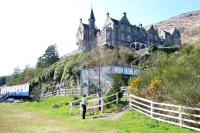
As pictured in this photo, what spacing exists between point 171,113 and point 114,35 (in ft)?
203

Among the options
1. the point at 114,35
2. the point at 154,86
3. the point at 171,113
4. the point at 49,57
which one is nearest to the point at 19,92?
the point at 49,57

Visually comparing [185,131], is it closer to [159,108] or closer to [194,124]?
[194,124]

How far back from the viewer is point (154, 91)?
89.5 ft

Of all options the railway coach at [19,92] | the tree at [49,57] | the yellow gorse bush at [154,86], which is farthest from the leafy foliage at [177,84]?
the tree at [49,57]

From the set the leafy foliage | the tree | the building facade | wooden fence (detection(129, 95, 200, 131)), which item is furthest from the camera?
the tree

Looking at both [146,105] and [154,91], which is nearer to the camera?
[146,105]

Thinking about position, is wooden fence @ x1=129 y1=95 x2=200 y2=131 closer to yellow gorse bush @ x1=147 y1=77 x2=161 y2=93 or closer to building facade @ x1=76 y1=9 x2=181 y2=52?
yellow gorse bush @ x1=147 y1=77 x2=161 y2=93

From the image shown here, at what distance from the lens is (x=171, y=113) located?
23.3m

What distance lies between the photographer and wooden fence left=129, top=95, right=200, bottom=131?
822 inches

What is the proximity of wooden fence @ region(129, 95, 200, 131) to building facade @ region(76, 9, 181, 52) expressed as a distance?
55.4m

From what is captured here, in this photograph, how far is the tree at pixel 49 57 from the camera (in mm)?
87344

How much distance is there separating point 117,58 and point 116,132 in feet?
117

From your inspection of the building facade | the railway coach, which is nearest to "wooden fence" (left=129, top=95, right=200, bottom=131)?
the railway coach

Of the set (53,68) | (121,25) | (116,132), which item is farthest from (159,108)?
(121,25)
